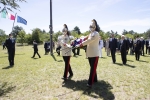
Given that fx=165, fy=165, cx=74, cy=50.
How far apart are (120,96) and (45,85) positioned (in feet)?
9.46

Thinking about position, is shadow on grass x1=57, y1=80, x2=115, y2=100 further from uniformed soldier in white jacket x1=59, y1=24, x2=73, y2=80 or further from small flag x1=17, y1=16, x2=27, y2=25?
small flag x1=17, y1=16, x2=27, y2=25

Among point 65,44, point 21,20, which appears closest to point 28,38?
point 21,20

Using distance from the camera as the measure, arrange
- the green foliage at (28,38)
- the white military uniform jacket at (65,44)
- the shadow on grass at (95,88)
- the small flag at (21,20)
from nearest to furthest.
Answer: the shadow on grass at (95,88) → the white military uniform jacket at (65,44) → the small flag at (21,20) → the green foliage at (28,38)

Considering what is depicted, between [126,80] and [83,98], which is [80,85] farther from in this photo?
[126,80]

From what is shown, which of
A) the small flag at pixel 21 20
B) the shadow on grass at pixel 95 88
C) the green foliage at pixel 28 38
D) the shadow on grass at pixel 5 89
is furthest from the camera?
the green foliage at pixel 28 38

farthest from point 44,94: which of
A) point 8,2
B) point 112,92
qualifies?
point 8,2

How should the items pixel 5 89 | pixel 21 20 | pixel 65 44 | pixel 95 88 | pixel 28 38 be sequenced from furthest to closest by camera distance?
1. pixel 28 38
2. pixel 21 20
3. pixel 65 44
4. pixel 5 89
5. pixel 95 88

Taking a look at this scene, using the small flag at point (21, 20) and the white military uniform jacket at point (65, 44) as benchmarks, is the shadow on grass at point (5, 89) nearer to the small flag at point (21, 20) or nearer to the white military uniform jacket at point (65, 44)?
the white military uniform jacket at point (65, 44)

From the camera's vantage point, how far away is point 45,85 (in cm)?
643

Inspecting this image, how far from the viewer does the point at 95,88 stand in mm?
5895

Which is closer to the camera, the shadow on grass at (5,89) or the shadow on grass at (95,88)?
the shadow on grass at (95,88)

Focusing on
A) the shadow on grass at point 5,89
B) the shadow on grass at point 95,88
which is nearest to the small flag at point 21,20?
the shadow on grass at point 5,89

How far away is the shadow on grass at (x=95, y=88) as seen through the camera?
16.8ft

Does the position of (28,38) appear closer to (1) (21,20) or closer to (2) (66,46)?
(1) (21,20)
